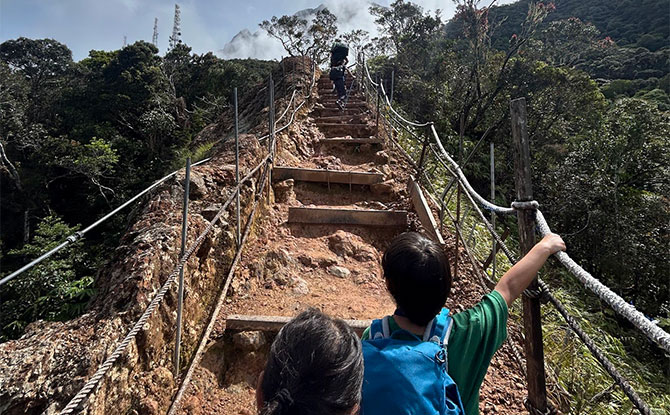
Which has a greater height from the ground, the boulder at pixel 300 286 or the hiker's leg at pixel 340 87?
the hiker's leg at pixel 340 87

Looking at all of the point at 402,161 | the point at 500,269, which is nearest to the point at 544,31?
the point at 402,161

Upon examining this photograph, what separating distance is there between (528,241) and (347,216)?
8.51 feet

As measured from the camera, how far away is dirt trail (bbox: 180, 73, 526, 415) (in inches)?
81.9

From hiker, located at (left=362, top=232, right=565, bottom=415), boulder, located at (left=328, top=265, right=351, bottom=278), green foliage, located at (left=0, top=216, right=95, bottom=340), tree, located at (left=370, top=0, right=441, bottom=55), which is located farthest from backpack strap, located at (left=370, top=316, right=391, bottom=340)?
tree, located at (left=370, top=0, right=441, bottom=55)

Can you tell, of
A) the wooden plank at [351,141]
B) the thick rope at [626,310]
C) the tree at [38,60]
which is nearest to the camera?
the thick rope at [626,310]

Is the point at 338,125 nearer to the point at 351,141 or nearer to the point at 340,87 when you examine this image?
the point at 351,141

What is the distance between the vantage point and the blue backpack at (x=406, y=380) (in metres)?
0.80

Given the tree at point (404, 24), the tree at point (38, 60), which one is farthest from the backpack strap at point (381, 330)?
the tree at point (38, 60)

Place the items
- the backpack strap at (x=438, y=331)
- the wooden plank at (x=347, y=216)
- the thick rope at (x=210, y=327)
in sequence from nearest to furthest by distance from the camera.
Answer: the backpack strap at (x=438, y=331) → the thick rope at (x=210, y=327) → the wooden plank at (x=347, y=216)

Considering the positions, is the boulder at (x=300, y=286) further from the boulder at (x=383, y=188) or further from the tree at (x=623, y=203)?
the tree at (x=623, y=203)

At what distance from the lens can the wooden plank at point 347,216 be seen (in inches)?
154

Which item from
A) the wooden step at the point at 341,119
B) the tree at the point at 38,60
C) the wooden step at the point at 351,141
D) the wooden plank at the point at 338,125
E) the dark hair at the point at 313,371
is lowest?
the dark hair at the point at 313,371

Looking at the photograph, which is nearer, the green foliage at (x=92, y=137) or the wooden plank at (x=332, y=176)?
the wooden plank at (x=332, y=176)

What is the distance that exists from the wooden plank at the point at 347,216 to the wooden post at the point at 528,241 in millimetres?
2447
